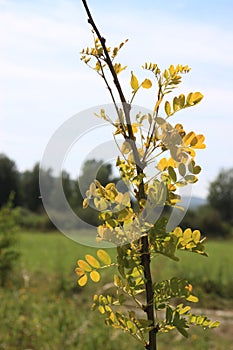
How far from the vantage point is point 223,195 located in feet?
125

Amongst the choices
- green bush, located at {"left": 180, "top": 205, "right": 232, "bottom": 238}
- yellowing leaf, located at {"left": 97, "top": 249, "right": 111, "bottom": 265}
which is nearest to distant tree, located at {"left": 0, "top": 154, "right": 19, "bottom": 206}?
green bush, located at {"left": 180, "top": 205, "right": 232, "bottom": 238}

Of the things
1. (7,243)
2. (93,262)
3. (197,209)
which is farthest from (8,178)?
(93,262)

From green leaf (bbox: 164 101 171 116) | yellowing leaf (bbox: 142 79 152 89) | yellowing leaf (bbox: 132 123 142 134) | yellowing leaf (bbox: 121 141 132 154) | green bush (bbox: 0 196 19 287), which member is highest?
yellowing leaf (bbox: 142 79 152 89)

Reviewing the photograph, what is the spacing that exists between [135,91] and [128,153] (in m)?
0.10

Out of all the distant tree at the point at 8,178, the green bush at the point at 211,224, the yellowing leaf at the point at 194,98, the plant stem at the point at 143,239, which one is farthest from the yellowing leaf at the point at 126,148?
the distant tree at the point at 8,178

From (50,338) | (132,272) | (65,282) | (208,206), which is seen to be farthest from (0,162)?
(132,272)

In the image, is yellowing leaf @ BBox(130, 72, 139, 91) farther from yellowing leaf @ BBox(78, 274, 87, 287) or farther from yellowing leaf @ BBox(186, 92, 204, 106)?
yellowing leaf @ BBox(78, 274, 87, 287)

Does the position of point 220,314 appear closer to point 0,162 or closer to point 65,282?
point 65,282

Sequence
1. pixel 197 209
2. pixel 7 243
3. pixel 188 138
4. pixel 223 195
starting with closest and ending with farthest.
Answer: pixel 188 138
pixel 7 243
pixel 197 209
pixel 223 195

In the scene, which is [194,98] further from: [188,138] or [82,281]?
[82,281]

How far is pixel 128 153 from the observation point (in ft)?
2.94

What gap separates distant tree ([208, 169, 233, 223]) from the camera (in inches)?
1387

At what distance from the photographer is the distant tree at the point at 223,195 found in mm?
35234

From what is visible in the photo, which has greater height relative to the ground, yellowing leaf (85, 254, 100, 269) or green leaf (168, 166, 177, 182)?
green leaf (168, 166, 177, 182)
